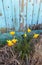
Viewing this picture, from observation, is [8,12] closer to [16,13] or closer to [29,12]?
[16,13]

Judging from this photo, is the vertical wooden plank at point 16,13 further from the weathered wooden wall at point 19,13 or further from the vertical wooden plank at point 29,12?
the vertical wooden plank at point 29,12

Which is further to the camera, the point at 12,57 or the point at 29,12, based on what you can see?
the point at 29,12

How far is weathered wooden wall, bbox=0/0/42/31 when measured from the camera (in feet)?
10.5

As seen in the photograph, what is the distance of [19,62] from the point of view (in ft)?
8.25

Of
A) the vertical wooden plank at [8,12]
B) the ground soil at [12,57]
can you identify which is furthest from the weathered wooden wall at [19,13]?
the ground soil at [12,57]

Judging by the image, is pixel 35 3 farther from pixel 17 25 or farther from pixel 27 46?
pixel 27 46

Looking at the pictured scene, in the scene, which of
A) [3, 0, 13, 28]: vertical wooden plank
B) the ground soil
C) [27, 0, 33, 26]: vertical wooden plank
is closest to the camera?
the ground soil

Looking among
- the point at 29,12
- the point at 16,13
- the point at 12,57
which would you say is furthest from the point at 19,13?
the point at 12,57

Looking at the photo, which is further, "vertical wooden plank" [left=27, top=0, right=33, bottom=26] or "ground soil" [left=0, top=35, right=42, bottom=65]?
"vertical wooden plank" [left=27, top=0, right=33, bottom=26]

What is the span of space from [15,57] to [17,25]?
2.98 feet

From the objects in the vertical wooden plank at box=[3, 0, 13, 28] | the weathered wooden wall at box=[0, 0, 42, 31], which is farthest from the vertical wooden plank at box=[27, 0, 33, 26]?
the vertical wooden plank at box=[3, 0, 13, 28]

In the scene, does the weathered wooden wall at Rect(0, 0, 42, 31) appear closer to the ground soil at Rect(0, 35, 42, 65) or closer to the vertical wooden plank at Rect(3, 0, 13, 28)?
the vertical wooden plank at Rect(3, 0, 13, 28)

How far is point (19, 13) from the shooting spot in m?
3.30

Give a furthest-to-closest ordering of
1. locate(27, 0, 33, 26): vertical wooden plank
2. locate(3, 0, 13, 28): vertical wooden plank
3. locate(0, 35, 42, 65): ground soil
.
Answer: locate(27, 0, 33, 26): vertical wooden plank < locate(3, 0, 13, 28): vertical wooden plank < locate(0, 35, 42, 65): ground soil
